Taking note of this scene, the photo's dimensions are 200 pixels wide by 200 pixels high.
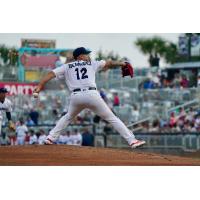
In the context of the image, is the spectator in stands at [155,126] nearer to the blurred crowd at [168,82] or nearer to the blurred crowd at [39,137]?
the blurred crowd at [39,137]

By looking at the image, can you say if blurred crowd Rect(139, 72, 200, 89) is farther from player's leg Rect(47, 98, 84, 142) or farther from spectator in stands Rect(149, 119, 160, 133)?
player's leg Rect(47, 98, 84, 142)

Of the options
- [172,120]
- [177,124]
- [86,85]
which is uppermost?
[86,85]

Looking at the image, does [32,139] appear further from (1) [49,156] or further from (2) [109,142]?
(1) [49,156]

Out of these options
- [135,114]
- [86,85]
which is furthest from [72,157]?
[135,114]

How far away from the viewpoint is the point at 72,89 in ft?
55.5

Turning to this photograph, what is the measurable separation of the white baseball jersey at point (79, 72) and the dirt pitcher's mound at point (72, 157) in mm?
1442

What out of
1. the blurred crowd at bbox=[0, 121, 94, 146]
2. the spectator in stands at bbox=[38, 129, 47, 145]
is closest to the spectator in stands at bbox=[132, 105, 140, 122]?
the blurred crowd at bbox=[0, 121, 94, 146]

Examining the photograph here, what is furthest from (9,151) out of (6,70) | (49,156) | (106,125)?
(6,70)

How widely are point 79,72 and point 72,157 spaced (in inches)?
66.9

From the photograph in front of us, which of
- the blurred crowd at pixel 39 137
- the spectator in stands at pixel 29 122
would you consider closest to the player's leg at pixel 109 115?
the blurred crowd at pixel 39 137

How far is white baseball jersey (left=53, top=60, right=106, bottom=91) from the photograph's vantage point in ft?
55.0

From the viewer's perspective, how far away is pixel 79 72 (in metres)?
16.8

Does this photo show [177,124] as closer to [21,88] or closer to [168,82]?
[168,82]

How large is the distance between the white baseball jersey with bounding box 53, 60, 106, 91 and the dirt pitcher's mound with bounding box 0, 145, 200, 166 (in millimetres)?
1442
